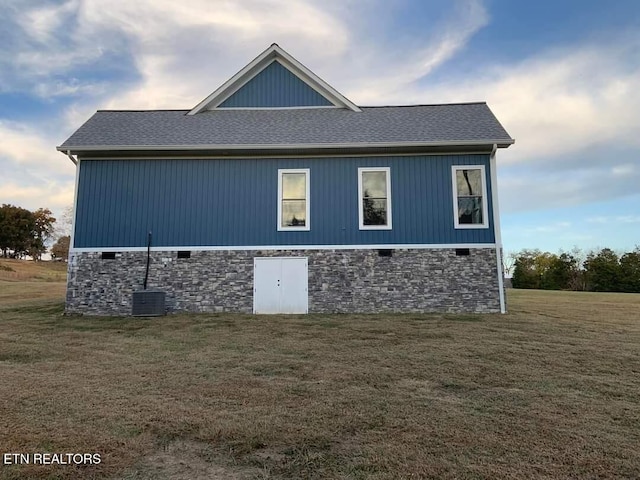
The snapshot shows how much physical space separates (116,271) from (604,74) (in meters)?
17.1

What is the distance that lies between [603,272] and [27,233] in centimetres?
5242

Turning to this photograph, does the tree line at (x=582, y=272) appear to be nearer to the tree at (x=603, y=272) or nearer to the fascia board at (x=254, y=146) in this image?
the tree at (x=603, y=272)

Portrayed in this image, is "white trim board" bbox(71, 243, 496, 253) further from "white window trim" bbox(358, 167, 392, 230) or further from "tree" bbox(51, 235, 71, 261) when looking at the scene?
"tree" bbox(51, 235, 71, 261)

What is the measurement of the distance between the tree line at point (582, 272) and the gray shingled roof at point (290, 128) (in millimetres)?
16334

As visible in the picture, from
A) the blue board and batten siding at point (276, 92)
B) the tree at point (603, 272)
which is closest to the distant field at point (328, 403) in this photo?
the blue board and batten siding at point (276, 92)

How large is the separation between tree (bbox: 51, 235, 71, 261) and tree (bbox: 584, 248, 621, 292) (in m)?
48.9

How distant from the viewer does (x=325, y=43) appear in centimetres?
1415

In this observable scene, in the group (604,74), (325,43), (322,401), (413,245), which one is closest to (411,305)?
(413,245)

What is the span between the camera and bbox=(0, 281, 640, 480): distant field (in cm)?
266

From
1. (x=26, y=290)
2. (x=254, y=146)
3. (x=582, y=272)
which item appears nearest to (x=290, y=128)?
(x=254, y=146)

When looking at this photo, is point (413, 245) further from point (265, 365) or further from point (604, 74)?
point (604, 74)

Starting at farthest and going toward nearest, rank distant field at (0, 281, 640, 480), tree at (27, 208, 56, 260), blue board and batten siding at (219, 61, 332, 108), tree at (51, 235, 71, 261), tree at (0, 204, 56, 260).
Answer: tree at (51, 235, 71, 261)
tree at (27, 208, 56, 260)
tree at (0, 204, 56, 260)
blue board and batten siding at (219, 61, 332, 108)
distant field at (0, 281, 640, 480)

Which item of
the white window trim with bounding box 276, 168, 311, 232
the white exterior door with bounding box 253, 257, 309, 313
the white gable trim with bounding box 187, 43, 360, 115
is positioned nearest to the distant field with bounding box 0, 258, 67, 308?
the white exterior door with bounding box 253, 257, 309, 313

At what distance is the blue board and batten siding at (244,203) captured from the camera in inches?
403
